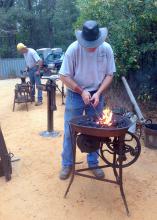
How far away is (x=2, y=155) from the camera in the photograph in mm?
4555

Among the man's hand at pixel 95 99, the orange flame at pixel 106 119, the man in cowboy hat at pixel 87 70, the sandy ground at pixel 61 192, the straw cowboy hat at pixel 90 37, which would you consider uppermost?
the straw cowboy hat at pixel 90 37

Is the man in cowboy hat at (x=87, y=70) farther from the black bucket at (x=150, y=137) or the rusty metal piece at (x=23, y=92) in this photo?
the rusty metal piece at (x=23, y=92)

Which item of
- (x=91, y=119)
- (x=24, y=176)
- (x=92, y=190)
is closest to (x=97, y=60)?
(x=91, y=119)

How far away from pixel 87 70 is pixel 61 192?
1.58 metres

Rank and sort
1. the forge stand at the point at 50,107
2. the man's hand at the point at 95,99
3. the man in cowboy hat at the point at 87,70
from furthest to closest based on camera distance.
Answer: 1. the forge stand at the point at 50,107
2. the man's hand at the point at 95,99
3. the man in cowboy hat at the point at 87,70

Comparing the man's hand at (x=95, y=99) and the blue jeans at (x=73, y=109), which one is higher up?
the man's hand at (x=95, y=99)

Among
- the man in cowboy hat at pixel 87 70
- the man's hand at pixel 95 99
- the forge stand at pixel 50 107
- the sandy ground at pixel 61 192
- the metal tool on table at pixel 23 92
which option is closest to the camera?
the sandy ground at pixel 61 192

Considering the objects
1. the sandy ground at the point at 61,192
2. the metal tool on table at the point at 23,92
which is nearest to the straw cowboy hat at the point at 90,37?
the sandy ground at the point at 61,192

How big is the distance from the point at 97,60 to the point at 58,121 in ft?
12.3

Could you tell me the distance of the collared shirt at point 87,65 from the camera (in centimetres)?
394

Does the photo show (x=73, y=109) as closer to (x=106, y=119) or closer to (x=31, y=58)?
(x=106, y=119)

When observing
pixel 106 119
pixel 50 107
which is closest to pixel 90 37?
pixel 106 119

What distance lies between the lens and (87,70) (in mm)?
4004

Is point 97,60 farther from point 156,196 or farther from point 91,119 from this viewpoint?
point 156,196
